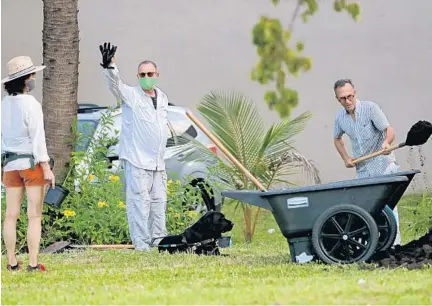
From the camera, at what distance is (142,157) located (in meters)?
12.6

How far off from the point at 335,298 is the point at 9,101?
10.7ft

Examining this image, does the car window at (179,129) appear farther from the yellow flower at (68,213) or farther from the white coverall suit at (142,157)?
the yellow flower at (68,213)

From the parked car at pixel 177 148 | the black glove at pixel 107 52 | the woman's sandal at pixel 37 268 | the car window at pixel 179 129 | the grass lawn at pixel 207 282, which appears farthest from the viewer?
the car window at pixel 179 129

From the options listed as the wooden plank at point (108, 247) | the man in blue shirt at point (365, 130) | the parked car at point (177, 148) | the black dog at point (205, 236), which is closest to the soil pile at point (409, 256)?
the man in blue shirt at point (365, 130)

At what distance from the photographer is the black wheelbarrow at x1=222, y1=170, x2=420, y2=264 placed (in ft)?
32.3

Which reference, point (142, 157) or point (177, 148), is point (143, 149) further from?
point (177, 148)

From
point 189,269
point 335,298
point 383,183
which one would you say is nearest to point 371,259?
point 383,183

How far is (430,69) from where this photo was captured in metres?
15.7

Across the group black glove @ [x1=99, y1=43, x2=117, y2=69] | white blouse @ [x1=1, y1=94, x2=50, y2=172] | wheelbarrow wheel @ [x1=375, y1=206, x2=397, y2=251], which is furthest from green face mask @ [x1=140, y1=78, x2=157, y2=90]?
wheelbarrow wheel @ [x1=375, y1=206, x2=397, y2=251]

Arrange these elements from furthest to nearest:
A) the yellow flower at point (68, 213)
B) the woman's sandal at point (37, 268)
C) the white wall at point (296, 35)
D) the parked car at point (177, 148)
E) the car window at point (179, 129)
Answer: the white wall at point (296, 35), the car window at point (179, 129), the parked car at point (177, 148), the yellow flower at point (68, 213), the woman's sandal at point (37, 268)

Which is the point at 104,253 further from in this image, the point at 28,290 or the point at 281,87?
the point at 281,87

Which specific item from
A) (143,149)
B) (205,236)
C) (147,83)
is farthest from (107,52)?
(205,236)

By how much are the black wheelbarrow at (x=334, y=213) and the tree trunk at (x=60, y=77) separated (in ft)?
12.5

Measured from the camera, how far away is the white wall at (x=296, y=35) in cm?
1565
